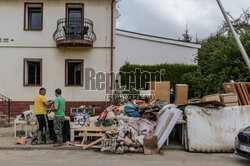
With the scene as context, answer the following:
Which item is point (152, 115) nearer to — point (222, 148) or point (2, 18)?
point (222, 148)

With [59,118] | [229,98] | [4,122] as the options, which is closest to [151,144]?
[59,118]

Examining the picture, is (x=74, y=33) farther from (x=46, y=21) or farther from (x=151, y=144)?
(x=151, y=144)

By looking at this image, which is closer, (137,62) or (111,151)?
(111,151)

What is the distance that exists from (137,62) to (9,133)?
10224 mm

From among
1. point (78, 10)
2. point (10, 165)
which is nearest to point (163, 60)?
point (78, 10)

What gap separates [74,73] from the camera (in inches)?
528

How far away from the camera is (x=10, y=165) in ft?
18.6

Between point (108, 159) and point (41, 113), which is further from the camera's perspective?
point (41, 113)

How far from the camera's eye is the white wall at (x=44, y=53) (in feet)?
42.8

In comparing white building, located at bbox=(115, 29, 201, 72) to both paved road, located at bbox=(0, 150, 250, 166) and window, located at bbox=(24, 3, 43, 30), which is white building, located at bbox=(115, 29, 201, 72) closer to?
window, located at bbox=(24, 3, 43, 30)

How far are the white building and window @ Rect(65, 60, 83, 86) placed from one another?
14.3 ft

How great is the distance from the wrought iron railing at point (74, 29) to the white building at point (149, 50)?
14.9 ft

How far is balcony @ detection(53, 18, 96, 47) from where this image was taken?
40.8ft

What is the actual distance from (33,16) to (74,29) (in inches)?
118
